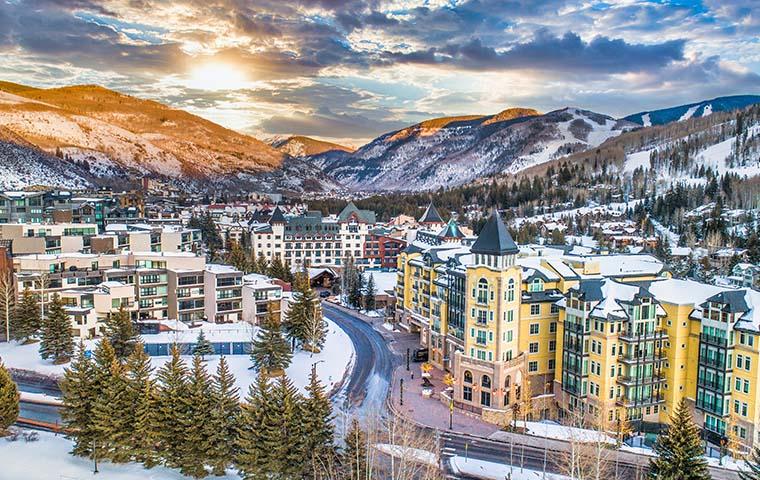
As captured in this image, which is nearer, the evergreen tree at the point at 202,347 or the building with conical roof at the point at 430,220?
the evergreen tree at the point at 202,347

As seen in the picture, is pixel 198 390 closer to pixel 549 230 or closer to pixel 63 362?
pixel 63 362

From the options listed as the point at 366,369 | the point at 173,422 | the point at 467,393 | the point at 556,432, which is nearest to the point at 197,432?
the point at 173,422

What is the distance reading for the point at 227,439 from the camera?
38.4 metres

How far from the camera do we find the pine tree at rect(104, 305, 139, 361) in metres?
59.7

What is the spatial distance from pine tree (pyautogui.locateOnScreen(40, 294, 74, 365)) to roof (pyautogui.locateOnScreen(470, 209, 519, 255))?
1675 inches

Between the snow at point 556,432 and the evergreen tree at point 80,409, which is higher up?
the evergreen tree at point 80,409

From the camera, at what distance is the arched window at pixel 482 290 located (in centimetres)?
5422

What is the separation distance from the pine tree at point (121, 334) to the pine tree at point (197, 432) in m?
24.7

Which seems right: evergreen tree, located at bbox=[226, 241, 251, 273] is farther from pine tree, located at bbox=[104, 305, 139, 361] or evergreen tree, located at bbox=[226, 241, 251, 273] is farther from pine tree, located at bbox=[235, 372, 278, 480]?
pine tree, located at bbox=[235, 372, 278, 480]

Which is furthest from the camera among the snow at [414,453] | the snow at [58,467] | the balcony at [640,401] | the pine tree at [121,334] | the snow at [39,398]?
the pine tree at [121,334]

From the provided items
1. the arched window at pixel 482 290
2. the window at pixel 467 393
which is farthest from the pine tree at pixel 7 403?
the arched window at pixel 482 290

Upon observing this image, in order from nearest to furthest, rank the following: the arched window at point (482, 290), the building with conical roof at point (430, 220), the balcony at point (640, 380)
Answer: the balcony at point (640, 380) < the arched window at point (482, 290) < the building with conical roof at point (430, 220)

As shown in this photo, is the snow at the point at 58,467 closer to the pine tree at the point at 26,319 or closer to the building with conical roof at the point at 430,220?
the pine tree at the point at 26,319

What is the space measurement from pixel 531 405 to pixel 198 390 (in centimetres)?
3080
